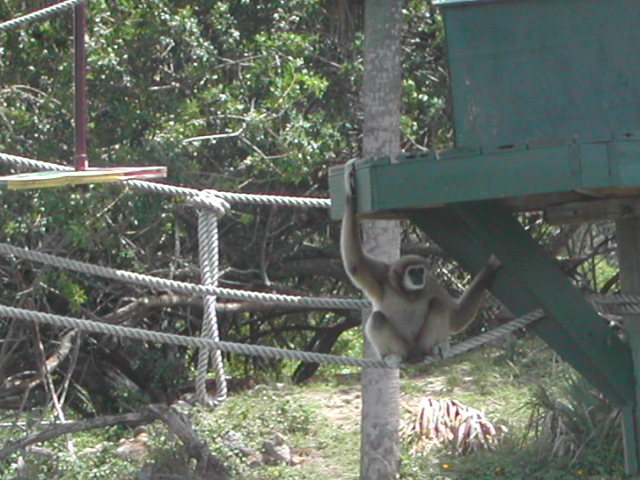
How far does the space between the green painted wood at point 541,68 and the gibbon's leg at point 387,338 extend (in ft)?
6.61

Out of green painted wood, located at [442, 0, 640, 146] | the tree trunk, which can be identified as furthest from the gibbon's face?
the tree trunk

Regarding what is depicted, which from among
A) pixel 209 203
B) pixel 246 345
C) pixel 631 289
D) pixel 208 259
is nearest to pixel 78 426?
pixel 208 259

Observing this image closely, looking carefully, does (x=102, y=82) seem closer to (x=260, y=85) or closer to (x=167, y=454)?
(x=260, y=85)

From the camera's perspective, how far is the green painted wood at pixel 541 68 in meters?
4.16

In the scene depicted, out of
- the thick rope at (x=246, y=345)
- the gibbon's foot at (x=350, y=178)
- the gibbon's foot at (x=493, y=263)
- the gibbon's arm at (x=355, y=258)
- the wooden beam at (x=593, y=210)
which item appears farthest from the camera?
the thick rope at (x=246, y=345)

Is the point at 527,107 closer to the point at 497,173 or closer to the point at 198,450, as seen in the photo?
the point at 497,173

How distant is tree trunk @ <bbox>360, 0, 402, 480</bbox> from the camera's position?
29.9 ft

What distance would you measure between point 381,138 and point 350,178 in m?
4.65

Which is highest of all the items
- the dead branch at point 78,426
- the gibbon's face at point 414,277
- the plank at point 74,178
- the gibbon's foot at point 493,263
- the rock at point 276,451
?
the plank at point 74,178

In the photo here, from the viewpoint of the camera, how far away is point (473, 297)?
561 centimetres

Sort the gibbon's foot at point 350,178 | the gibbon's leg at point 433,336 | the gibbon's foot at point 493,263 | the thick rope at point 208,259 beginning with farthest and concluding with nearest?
the gibbon's leg at point 433,336, the thick rope at point 208,259, the gibbon's foot at point 493,263, the gibbon's foot at point 350,178

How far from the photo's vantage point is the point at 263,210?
1183 cm

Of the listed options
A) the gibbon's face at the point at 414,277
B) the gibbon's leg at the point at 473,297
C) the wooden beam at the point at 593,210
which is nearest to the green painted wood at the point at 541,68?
the wooden beam at the point at 593,210

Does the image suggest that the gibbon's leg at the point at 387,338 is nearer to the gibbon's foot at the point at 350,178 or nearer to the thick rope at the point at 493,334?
the thick rope at the point at 493,334
